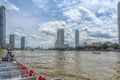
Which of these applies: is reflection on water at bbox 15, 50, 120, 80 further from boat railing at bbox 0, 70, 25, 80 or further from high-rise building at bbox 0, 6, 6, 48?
high-rise building at bbox 0, 6, 6, 48

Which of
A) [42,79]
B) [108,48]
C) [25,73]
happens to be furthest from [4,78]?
[108,48]

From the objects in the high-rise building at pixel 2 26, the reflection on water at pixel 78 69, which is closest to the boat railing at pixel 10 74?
the reflection on water at pixel 78 69

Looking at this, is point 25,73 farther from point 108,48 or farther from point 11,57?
point 108,48

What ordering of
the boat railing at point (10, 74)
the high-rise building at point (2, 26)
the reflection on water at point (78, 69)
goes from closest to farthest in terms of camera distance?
1. the boat railing at point (10, 74)
2. the reflection on water at point (78, 69)
3. the high-rise building at point (2, 26)

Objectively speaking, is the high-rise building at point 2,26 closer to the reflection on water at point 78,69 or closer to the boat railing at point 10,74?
the reflection on water at point 78,69

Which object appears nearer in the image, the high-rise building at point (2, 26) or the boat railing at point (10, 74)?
the boat railing at point (10, 74)

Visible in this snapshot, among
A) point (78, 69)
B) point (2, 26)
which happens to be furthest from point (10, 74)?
point (2, 26)

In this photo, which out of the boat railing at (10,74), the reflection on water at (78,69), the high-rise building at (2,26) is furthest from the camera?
the high-rise building at (2,26)

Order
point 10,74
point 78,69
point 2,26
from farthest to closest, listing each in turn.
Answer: point 2,26
point 78,69
point 10,74

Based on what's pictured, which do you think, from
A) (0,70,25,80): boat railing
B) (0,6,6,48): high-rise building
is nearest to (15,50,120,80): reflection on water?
(0,70,25,80): boat railing

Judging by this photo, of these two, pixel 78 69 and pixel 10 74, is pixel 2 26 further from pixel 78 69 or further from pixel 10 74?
pixel 10 74

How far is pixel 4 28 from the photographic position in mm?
110000

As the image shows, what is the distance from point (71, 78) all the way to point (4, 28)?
97.7 m

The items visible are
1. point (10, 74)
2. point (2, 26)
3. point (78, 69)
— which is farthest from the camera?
point (2, 26)
